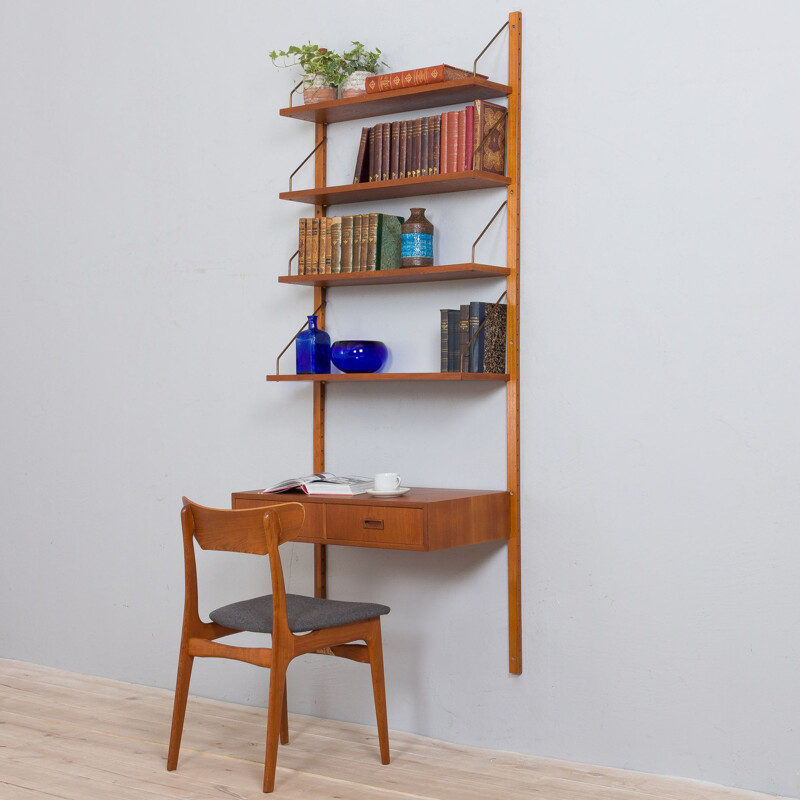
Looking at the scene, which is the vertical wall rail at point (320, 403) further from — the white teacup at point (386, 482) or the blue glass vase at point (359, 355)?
the white teacup at point (386, 482)

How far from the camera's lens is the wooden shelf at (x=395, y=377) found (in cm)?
309

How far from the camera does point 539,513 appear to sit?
127 inches

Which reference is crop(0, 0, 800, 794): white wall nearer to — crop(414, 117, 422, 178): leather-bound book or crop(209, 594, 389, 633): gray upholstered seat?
crop(414, 117, 422, 178): leather-bound book

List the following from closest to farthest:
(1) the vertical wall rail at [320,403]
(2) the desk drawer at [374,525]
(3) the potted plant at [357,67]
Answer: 1. (2) the desk drawer at [374,525]
2. (3) the potted plant at [357,67]
3. (1) the vertical wall rail at [320,403]

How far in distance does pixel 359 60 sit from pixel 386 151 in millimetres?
361

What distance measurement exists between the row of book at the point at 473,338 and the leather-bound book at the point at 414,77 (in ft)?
2.15

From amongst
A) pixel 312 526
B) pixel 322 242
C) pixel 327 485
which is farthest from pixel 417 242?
pixel 312 526

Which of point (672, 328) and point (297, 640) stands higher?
point (672, 328)

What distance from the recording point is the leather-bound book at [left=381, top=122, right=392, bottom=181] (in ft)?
11.0

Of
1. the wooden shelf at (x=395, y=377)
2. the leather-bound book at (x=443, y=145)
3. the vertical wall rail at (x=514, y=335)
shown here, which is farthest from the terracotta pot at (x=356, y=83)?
the wooden shelf at (x=395, y=377)

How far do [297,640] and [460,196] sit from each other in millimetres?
1419

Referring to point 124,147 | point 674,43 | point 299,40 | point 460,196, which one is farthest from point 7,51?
point 674,43

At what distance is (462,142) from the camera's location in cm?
318

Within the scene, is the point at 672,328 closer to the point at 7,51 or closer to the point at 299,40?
the point at 299,40
